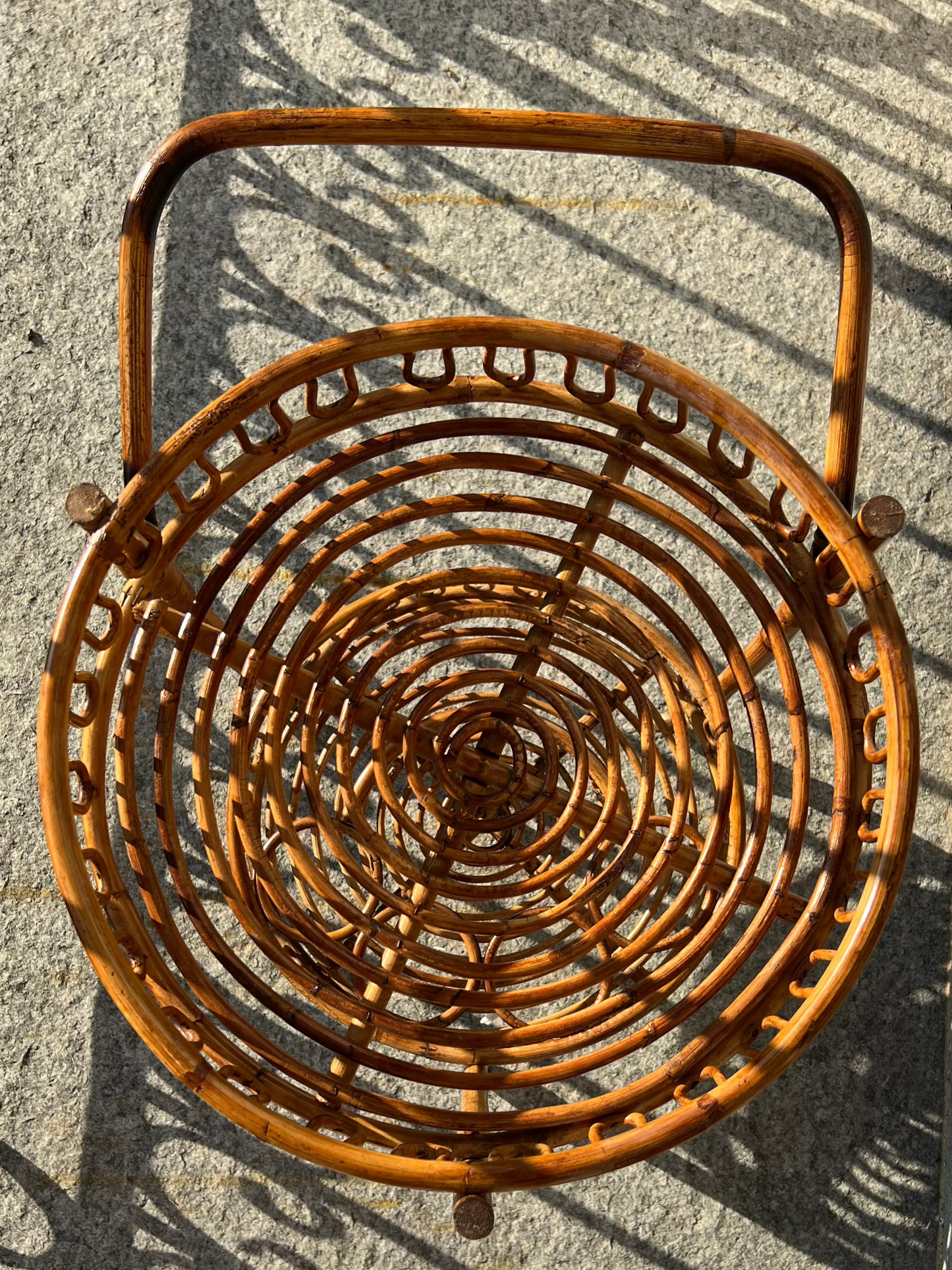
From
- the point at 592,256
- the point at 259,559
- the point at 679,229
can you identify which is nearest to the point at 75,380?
the point at 259,559

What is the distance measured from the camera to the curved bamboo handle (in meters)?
1.10

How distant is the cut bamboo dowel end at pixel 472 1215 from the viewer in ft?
3.53

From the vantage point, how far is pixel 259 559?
1686mm

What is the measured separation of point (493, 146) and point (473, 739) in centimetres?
79

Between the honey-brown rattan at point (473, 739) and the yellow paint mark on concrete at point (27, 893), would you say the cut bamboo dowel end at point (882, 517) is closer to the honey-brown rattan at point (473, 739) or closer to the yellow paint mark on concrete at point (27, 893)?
the honey-brown rattan at point (473, 739)

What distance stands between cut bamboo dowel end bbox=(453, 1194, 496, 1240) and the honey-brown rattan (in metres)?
0.04

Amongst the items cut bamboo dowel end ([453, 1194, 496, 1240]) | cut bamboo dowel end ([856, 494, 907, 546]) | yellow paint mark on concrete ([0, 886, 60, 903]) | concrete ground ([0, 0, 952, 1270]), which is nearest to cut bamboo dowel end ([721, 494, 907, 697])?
cut bamboo dowel end ([856, 494, 907, 546])

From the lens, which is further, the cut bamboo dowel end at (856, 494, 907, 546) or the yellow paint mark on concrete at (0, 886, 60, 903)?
the yellow paint mark on concrete at (0, 886, 60, 903)

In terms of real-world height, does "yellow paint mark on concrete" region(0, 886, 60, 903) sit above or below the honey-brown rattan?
below

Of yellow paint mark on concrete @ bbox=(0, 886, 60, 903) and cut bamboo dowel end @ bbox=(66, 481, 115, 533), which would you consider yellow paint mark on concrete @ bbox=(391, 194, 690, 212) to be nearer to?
cut bamboo dowel end @ bbox=(66, 481, 115, 533)

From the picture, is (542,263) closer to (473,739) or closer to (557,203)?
(557,203)

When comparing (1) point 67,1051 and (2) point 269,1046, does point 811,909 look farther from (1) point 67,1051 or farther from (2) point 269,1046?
(1) point 67,1051

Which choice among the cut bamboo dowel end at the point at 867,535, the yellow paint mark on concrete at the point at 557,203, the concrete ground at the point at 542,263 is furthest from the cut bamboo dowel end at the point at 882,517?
the yellow paint mark on concrete at the point at 557,203

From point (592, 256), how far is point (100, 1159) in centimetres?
148
